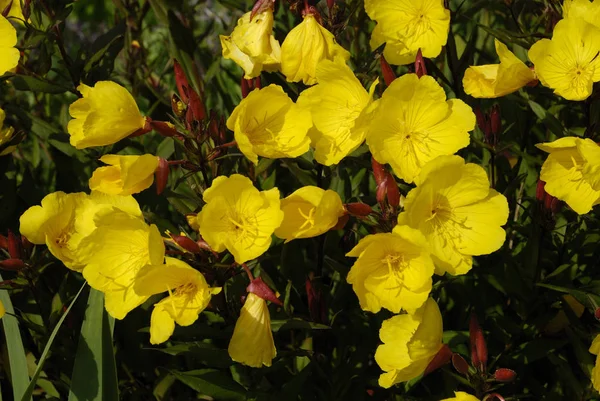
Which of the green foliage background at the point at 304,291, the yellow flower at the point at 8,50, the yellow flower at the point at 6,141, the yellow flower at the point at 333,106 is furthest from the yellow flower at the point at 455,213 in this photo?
the yellow flower at the point at 6,141

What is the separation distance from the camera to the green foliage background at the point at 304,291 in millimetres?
2021

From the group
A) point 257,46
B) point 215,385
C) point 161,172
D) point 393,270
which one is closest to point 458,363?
point 393,270

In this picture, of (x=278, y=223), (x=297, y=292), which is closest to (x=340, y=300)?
(x=297, y=292)

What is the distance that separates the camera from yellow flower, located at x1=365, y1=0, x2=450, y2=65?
2.20m

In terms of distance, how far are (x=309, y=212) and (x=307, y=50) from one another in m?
0.51

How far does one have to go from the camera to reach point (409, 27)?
225cm

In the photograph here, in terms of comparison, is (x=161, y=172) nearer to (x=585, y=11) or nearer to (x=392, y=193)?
(x=392, y=193)

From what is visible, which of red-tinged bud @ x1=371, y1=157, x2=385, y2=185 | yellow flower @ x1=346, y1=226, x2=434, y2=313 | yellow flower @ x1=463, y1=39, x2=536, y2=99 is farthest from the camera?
yellow flower @ x1=463, y1=39, x2=536, y2=99

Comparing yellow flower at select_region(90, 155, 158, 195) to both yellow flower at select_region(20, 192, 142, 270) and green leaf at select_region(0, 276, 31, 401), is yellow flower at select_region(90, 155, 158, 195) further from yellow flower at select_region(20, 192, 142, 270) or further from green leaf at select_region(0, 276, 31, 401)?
green leaf at select_region(0, 276, 31, 401)

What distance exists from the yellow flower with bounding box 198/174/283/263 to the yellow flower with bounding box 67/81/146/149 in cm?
35

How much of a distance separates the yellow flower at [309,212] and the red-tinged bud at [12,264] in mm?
754

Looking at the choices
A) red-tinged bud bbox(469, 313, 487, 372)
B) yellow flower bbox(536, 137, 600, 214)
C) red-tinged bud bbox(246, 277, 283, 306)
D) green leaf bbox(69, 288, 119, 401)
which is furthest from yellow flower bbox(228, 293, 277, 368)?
yellow flower bbox(536, 137, 600, 214)

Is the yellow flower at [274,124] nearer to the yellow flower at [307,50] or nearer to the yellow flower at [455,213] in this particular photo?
the yellow flower at [307,50]

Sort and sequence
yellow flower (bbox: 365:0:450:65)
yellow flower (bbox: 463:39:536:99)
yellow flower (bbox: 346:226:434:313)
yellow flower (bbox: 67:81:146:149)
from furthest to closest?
1. yellow flower (bbox: 365:0:450:65)
2. yellow flower (bbox: 463:39:536:99)
3. yellow flower (bbox: 67:81:146:149)
4. yellow flower (bbox: 346:226:434:313)
